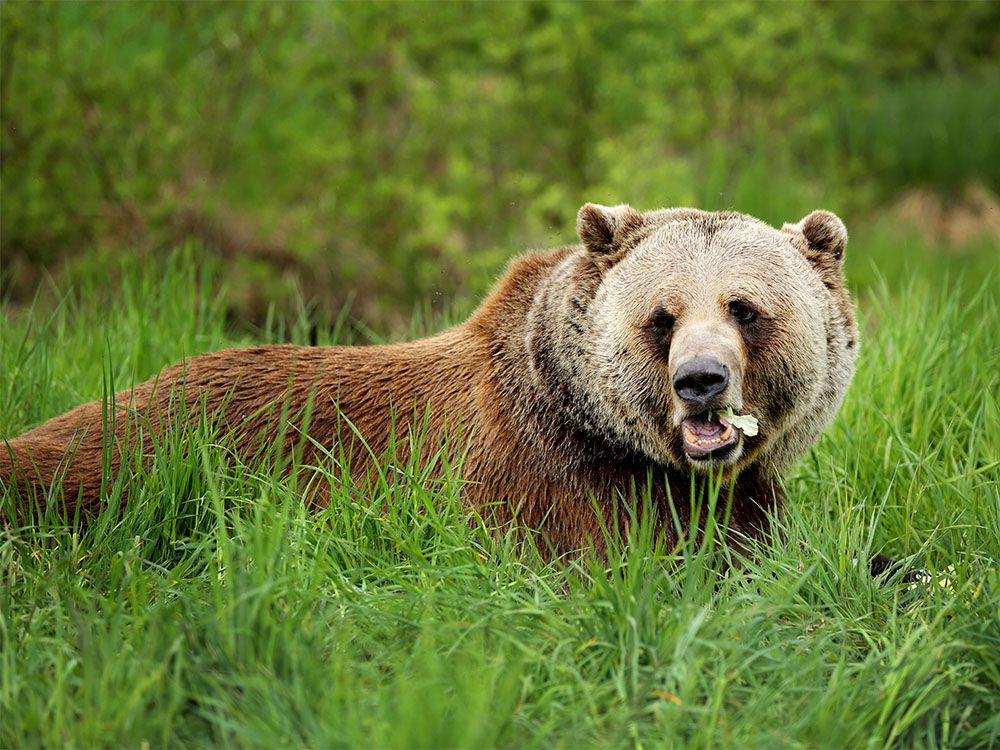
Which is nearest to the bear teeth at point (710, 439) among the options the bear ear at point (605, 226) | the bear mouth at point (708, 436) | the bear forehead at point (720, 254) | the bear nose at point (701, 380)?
the bear mouth at point (708, 436)

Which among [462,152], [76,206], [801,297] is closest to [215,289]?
[76,206]

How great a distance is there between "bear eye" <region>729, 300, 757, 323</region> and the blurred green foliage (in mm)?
5753

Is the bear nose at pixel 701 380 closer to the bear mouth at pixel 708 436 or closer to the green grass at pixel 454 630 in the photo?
the bear mouth at pixel 708 436

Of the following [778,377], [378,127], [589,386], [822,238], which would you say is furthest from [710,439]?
[378,127]

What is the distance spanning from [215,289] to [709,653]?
24.9ft

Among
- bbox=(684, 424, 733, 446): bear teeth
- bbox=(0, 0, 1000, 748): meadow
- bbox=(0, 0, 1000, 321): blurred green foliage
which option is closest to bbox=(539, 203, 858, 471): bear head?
bbox=(684, 424, 733, 446): bear teeth

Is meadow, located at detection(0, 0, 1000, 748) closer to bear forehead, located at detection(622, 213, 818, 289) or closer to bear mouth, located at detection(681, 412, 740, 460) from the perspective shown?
bear mouth, located at detection(681, 412, 740, 460)

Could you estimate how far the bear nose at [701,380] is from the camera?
11.9 feet

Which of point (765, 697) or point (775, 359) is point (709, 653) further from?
point (775, 359)

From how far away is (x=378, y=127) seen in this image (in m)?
11.5

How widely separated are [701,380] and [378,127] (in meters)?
8.40

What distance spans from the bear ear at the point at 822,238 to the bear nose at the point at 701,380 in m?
0.97

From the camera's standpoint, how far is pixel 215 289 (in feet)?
33.0

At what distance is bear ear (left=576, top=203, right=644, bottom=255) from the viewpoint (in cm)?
434
